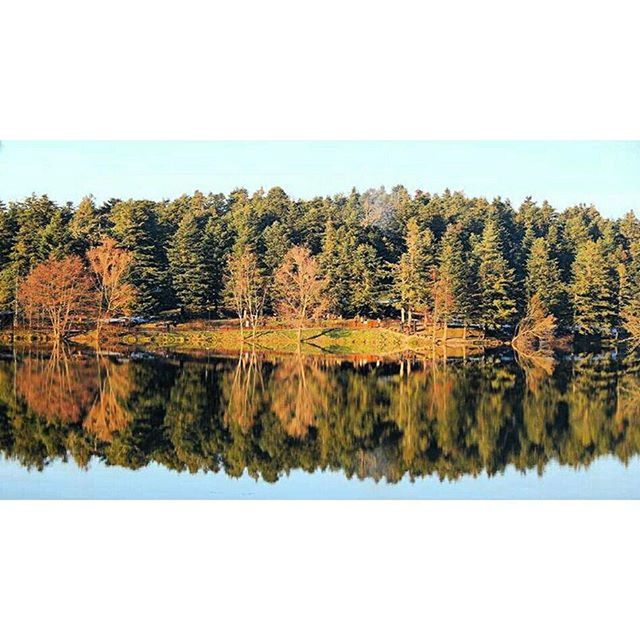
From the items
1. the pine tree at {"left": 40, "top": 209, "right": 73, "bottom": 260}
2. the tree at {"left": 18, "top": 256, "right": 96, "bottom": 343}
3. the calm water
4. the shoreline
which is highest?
the pine tree at {"left": 40, "top": 209, "right": 73, "bottom": 260}

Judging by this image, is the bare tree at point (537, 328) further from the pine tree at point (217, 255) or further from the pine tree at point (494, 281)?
Answer: the pine tree at point (217, 255)

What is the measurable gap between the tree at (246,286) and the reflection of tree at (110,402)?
1.10 metres

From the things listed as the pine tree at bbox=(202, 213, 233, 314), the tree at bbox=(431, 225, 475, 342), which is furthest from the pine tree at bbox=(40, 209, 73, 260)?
the tree at bbox=(431, 225, 475, 342)

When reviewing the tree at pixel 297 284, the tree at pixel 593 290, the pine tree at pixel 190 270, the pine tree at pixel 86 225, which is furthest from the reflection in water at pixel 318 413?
the pine tree at pixel 86 225

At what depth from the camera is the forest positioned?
26.3 feet

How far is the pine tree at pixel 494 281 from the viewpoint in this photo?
27.8ft

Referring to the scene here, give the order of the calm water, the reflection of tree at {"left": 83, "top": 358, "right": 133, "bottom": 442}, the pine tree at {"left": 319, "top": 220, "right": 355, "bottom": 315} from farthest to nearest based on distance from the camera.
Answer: the pine tree at {"left": 319, "top": 220, "right": 355, "bottom": 315} → the reflection of tree at {"left": 83, "top": 358, "right": 133, "bottom": 442} → the calm water

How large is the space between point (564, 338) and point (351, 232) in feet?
6.98

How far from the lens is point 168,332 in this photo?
828 cm

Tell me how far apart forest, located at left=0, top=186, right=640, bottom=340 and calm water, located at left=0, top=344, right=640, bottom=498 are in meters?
0.43

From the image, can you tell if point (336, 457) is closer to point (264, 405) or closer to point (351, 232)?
point (264, 405)

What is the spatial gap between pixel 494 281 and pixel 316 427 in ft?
7.27

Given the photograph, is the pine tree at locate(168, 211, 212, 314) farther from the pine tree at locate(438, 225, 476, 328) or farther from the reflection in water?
the pine tree at locate(438, 225, 476, 328)

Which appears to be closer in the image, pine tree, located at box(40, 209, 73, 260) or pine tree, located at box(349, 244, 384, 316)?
pine tree, located at box(40, 209, 73, 260)
